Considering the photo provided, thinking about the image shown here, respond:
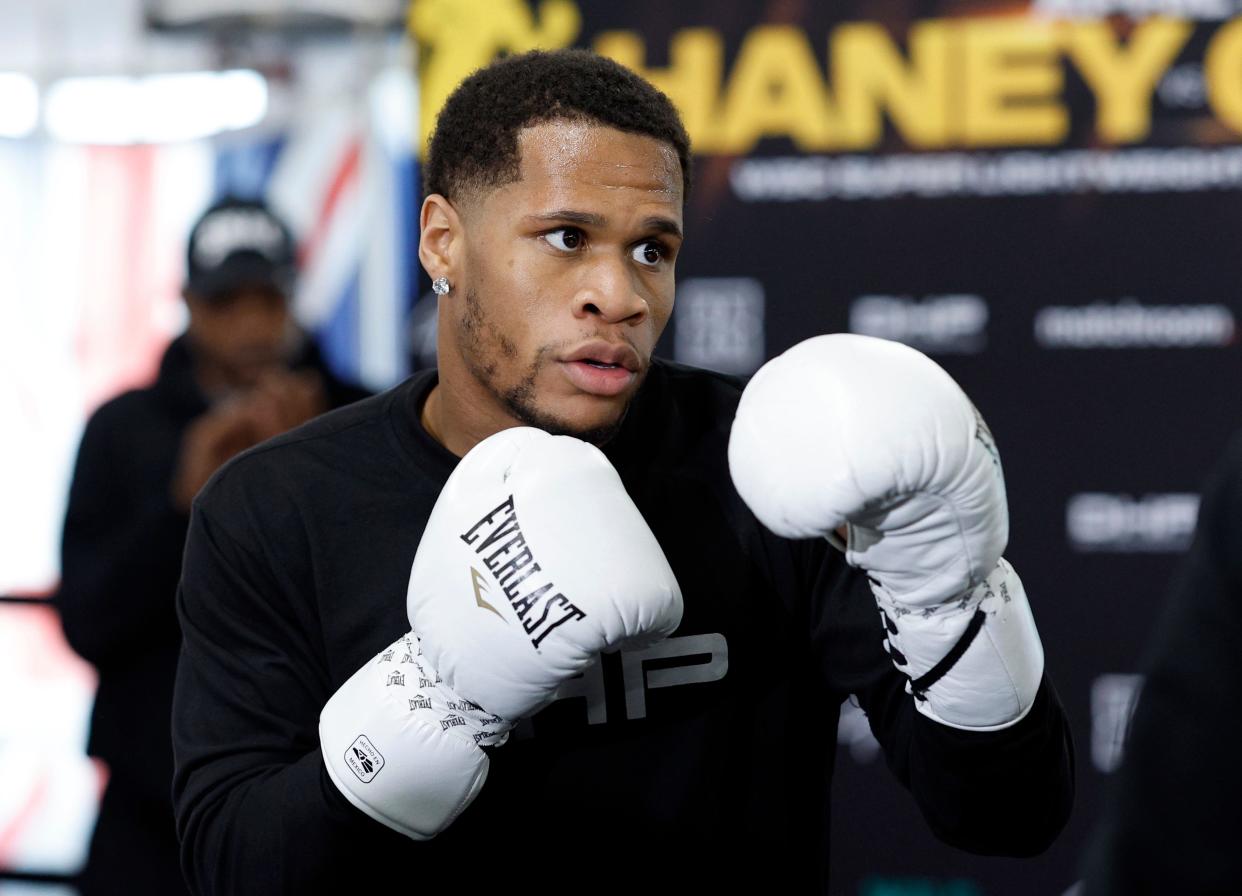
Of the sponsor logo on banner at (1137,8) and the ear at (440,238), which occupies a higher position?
the sponsor logo on banner at (1137,8)

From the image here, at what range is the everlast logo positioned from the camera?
41.6 inches

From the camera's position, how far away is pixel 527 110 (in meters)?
1.28

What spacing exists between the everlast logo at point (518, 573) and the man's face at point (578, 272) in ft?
0.56

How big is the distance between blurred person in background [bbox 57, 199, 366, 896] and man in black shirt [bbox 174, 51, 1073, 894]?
740mm

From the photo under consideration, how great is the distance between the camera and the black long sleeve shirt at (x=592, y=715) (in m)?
1.14

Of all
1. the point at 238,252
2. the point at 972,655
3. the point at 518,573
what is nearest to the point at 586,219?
the point at 518,573

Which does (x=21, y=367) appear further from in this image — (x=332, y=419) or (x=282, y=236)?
(x=332, y=419)

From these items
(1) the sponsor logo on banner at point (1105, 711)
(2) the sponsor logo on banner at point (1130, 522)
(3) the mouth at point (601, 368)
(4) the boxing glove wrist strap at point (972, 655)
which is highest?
(3) the mouth at point (601, 368)

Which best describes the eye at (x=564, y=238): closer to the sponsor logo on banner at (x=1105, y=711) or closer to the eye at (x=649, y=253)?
the eye at (x=649, y=253)

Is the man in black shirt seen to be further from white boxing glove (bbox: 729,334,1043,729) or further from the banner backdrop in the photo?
the banner backdrop

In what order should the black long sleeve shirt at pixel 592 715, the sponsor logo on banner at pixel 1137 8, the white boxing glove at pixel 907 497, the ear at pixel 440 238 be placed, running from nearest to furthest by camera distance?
the white boxing glove at pixel 907 497, the black long sleeve shirt at pixel 592 715, the ear at pixel 440 238, the sponsor logo on banner at pixel 1137 8

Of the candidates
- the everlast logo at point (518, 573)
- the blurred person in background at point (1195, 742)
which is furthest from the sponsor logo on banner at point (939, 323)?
the blurred person in background at point (1195, 742)

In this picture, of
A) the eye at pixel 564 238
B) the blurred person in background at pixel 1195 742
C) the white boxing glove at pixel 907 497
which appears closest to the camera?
the blurred person in background at pixel 1195 742

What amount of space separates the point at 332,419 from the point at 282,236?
102 cm
